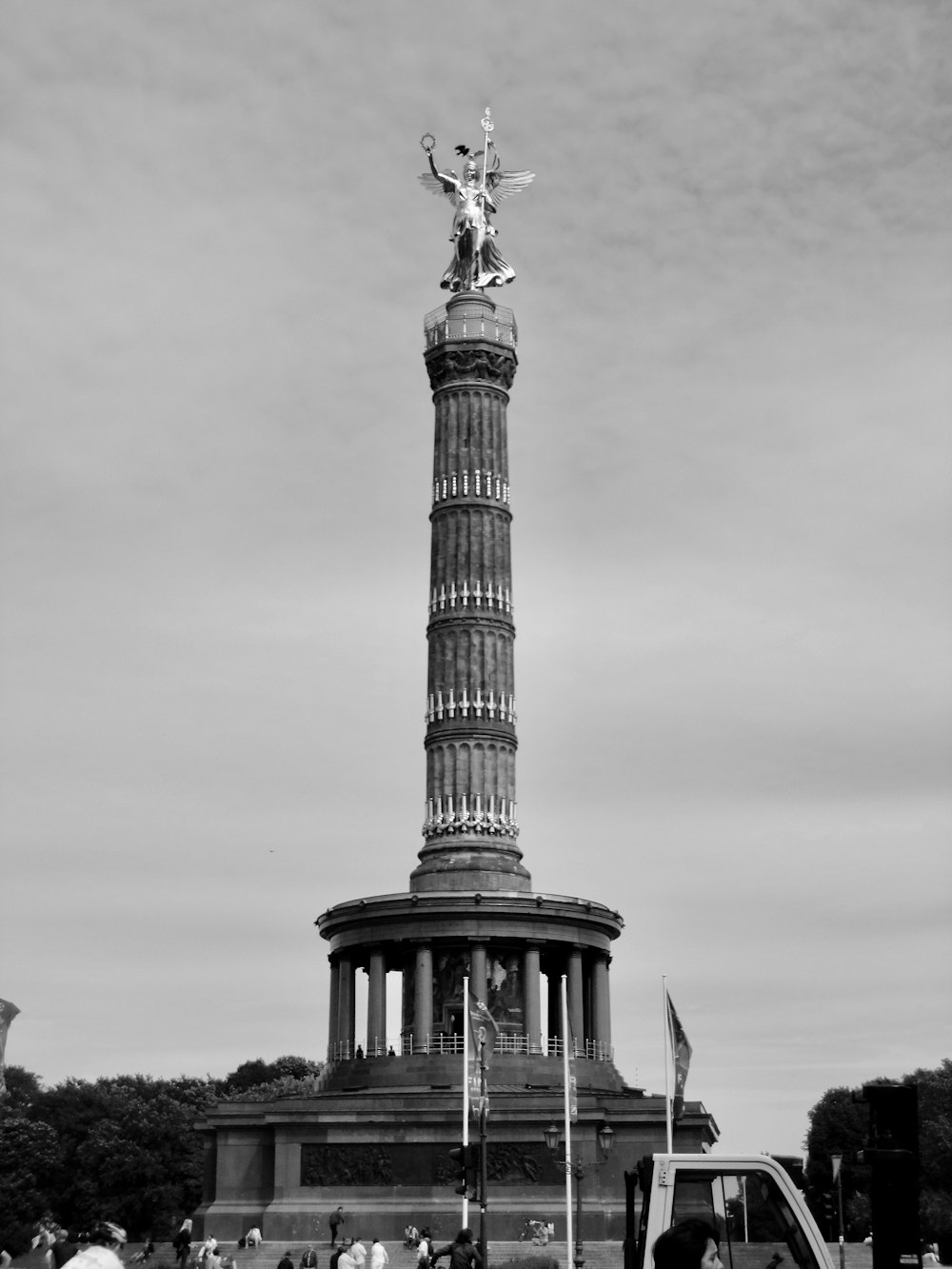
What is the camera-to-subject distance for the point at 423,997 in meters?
51.3

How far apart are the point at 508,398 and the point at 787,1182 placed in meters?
48.8

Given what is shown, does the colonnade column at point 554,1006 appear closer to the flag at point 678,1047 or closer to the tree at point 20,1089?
the flag at point 678,1047

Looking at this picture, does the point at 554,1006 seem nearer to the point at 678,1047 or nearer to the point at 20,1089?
the point at 678,1047

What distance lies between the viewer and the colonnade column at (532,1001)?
51.8 metres

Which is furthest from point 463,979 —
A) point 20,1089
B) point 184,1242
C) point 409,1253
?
point 20,1089

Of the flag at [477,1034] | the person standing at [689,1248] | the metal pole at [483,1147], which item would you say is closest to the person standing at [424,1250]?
the metal pole at [483,1147]

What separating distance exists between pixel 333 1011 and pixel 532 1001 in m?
6.81

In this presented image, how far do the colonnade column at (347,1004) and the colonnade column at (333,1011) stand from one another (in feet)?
0.41

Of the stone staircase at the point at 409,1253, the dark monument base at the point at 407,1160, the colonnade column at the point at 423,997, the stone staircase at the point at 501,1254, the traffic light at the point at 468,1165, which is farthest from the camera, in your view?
the colonnade column at the point at 423,997

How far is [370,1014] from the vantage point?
173ft

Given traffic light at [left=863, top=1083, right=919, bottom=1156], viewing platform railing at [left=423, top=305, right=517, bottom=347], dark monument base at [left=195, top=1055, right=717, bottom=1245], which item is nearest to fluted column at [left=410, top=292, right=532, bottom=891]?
viewing platform railing at [left=423, top=305, right=517, bottom=347]

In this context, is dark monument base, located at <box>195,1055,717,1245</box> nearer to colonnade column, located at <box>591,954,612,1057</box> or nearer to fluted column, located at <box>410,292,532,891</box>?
colonnade column, located at <box>591,954,612,1057</box>

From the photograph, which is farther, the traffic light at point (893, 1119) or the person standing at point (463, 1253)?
the person standing at point (463, 1253)

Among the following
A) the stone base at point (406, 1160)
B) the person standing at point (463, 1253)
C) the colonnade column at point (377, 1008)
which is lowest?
the person standing at point (463, 1253)
